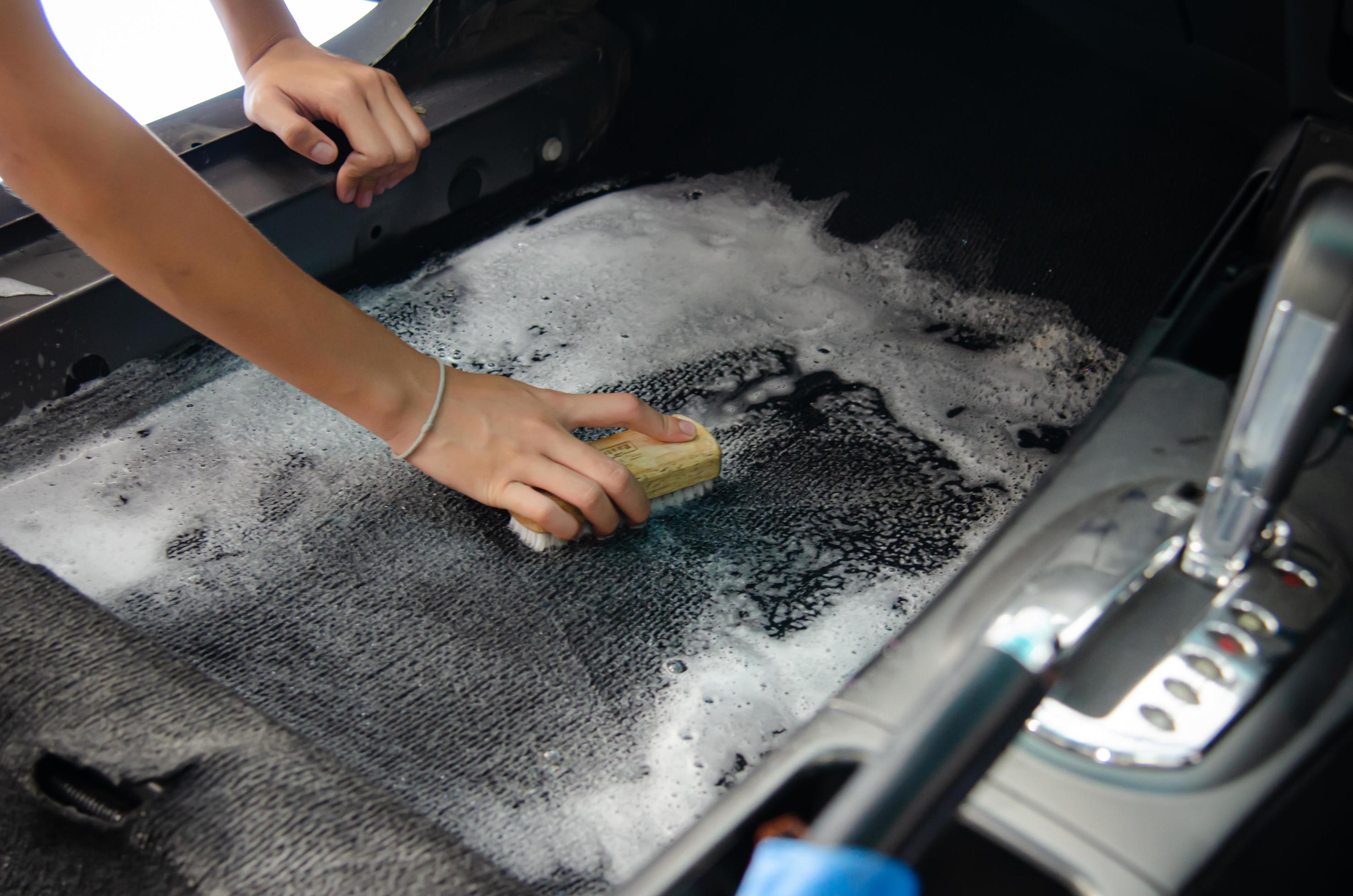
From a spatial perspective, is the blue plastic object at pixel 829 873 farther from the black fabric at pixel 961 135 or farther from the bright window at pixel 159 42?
the bright window at pixel 159 42

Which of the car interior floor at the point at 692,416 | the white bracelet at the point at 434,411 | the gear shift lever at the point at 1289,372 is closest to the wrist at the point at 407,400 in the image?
the white bracelet at the point at 434,411

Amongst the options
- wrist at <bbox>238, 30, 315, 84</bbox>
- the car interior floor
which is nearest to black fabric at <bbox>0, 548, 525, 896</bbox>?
the car interior floor

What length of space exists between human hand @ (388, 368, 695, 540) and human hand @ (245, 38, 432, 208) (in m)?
0.34

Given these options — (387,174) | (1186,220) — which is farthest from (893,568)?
(387,174)

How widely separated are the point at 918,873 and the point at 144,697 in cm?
40

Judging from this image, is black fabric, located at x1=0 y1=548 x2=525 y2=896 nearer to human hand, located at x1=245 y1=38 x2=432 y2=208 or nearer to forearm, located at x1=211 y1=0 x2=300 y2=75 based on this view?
human hand, located at x1=245 y1=38 x2=432 y2=208

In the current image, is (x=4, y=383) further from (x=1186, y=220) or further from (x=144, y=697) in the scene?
(x=1186, y=220)

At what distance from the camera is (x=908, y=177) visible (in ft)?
4.05

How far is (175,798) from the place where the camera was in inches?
20.0

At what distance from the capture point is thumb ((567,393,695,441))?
867mm

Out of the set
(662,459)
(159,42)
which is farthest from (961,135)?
(159,42)

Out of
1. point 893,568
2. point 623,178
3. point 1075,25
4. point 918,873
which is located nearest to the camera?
point 918,873

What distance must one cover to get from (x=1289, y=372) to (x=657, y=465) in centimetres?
56

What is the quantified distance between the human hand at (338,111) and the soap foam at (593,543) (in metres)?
0.16
